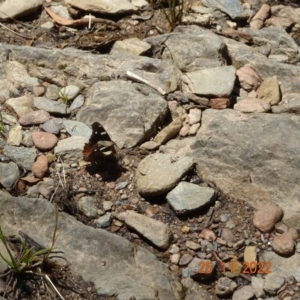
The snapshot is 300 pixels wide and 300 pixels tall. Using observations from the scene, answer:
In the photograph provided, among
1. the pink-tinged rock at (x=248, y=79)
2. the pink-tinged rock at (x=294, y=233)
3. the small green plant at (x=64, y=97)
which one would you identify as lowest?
the pink-tinged rock at (x=294, y=233)

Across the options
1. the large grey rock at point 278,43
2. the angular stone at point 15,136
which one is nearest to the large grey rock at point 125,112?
the angular stone at point 15,136

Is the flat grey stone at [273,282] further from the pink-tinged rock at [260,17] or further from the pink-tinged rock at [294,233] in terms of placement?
the pink-tinged rock at [260,17]

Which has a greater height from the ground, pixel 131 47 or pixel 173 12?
pixel 173 12

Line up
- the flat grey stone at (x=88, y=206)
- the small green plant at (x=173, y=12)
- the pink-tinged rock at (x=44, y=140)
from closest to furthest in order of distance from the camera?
the flat grey stone at (x=88, y=206) < the pink-tinged rock at (x=44, y=140) < the small green plant at (x=173, y=12)

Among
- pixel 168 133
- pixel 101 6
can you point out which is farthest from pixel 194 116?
pixel 101 6

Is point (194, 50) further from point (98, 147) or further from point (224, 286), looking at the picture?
point (224, 286)

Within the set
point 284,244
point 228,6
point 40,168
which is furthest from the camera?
point 228,6

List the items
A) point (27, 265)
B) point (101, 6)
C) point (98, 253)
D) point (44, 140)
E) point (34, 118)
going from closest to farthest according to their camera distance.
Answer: point (27, 265) < point (98, 253) < point (44, 140) < point (34, 118) < point (101, 6)

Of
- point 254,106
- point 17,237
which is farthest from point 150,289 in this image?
point 254,106
